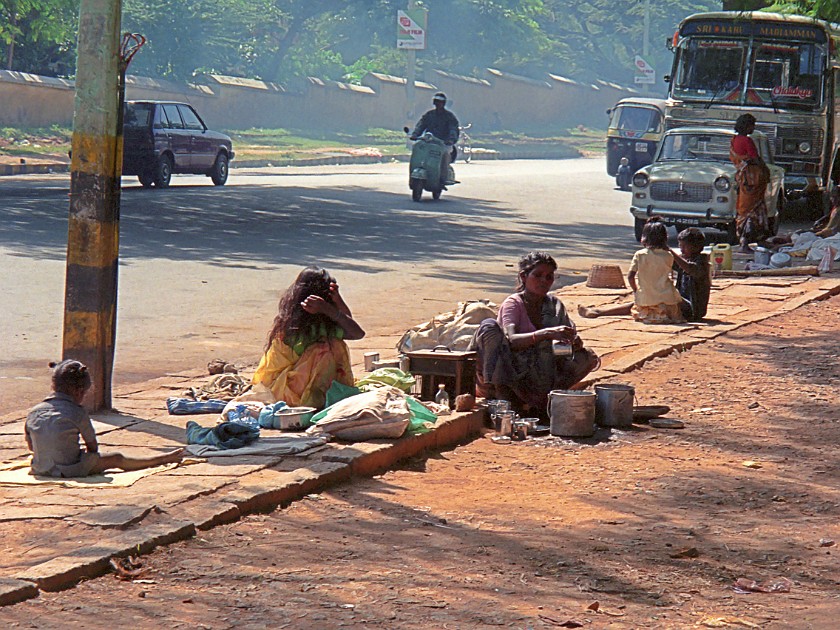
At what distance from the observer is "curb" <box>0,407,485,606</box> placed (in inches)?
179

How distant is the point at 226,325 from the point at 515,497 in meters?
5.03

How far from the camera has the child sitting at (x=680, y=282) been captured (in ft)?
36.9

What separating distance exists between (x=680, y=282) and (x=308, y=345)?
5.20 metres

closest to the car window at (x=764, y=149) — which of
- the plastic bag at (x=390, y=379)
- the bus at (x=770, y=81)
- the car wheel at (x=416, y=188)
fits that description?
the bus at (x=770, y=81)

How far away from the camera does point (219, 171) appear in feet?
85.1

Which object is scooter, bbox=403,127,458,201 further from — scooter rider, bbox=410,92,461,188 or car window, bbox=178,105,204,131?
car window, bbox=178,105,204,131

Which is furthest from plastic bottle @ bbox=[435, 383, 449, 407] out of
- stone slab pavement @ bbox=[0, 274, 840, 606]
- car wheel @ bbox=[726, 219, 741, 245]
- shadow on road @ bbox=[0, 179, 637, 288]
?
Result: car wheel @ bbox=[726, 219, 741, 245]

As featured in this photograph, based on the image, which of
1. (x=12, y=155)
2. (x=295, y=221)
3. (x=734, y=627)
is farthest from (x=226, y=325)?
(x=12, y=155)

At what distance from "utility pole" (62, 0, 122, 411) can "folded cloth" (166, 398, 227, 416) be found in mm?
341

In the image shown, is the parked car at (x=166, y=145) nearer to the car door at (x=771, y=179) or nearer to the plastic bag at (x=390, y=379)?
the car door at (x=771, y=179)

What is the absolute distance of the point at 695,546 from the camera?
17.9 ft

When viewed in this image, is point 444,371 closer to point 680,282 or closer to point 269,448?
point 269,448

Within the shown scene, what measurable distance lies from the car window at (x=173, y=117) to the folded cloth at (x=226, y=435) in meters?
18.6

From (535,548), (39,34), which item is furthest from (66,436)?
(39,34)
